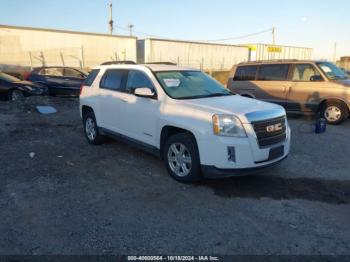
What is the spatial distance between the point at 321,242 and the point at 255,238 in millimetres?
680

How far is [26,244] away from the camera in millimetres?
3330

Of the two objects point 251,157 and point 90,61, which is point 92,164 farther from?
point 90,61

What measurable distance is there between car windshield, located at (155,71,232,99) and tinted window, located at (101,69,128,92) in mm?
950

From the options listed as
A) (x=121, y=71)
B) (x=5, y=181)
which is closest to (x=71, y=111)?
(x=121, y=71)

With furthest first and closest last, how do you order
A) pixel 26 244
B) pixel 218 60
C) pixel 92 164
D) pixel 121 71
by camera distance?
1. pixel 218 60
2. pixel 121 71
3. pixel 92 164
4. pixel 26 244

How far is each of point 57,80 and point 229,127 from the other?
12.7 m

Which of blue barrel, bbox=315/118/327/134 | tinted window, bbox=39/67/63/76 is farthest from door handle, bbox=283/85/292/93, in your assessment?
tinted window, bbox=39/67/63/76

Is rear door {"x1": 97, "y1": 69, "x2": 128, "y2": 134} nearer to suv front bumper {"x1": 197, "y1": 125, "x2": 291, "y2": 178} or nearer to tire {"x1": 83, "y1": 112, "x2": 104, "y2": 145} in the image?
tire {"x1": 83, "y1": 112, "x2": 104, "y2": 145}

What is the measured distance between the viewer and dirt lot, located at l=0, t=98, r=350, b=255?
337 cm

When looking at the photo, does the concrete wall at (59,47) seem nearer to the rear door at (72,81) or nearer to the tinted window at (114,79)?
the rear door at (72,81)

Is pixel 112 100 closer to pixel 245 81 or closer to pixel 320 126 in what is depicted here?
pixel 320 126

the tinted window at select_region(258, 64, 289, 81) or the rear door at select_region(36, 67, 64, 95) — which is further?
the rear door at select_region(36, 67, 64, 95)

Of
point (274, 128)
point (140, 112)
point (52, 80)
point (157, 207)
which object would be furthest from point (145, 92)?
point (52, 80)

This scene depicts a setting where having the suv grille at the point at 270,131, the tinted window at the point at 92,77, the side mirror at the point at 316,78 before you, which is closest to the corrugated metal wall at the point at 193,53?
the side mirror at the point at 316,78
